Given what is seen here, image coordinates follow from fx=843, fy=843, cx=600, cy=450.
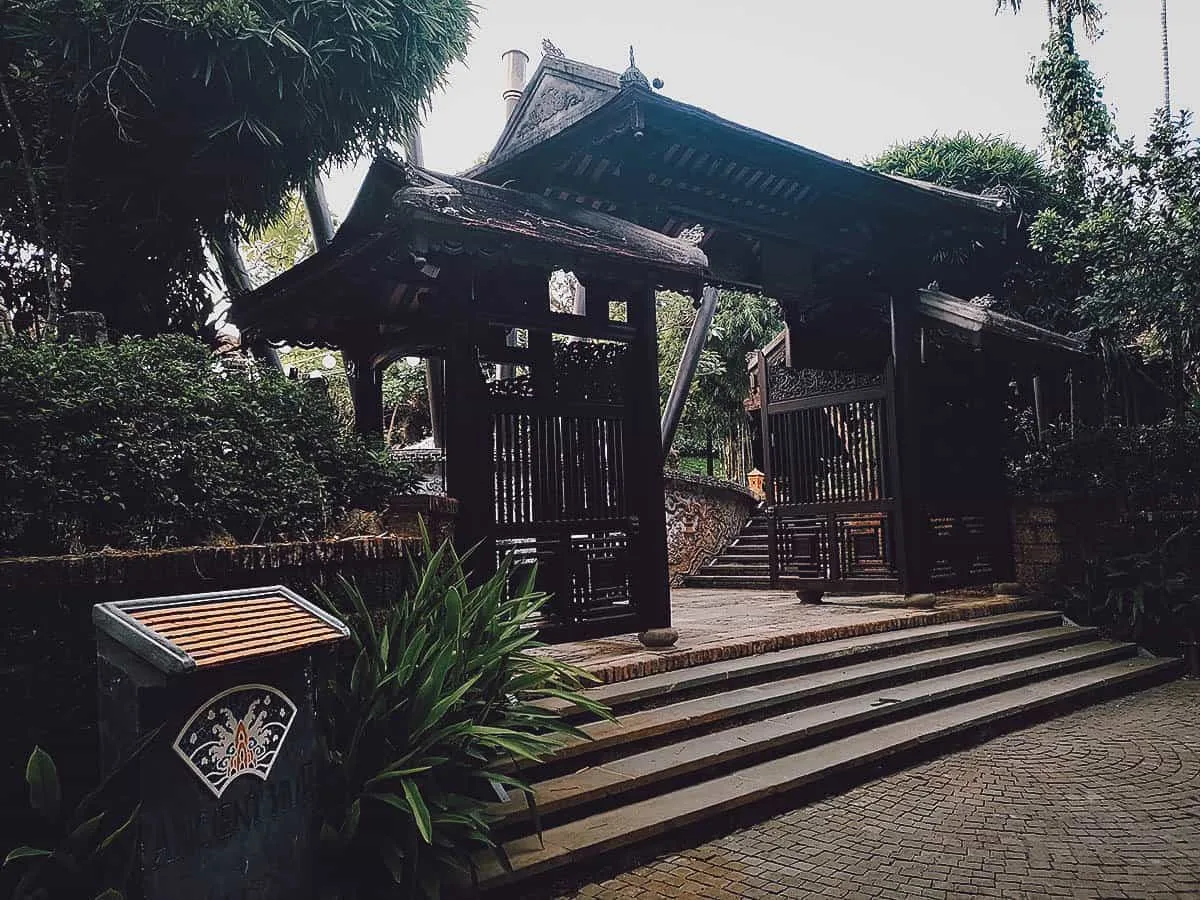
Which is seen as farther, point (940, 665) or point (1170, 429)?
point (1170, 429)

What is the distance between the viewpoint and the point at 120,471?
3.70 metres

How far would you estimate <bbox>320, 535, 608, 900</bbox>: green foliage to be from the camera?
3.23 metres

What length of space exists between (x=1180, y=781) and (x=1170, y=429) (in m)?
5.42

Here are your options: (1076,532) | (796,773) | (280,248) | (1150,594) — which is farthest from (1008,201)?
(280,248)

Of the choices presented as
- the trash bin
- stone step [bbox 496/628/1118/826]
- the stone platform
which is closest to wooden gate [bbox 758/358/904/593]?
the stone platform

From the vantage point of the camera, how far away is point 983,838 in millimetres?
4148

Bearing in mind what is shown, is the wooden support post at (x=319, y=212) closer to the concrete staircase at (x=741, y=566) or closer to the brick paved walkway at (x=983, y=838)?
the concrete staircase at (x=741, y=566)

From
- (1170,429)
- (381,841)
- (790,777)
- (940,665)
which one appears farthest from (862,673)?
(1170,429)

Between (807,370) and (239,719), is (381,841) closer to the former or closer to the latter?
(239,719)

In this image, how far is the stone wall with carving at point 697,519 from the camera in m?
13.3

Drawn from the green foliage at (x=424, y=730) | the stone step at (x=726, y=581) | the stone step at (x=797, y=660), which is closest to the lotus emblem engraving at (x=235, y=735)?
the green foliage at (x=424, y=730)

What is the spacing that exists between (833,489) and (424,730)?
6.91 m

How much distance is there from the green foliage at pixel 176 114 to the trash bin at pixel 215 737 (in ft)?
19.0

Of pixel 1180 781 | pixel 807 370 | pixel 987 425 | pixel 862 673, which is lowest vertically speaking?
pixel 1180 781
